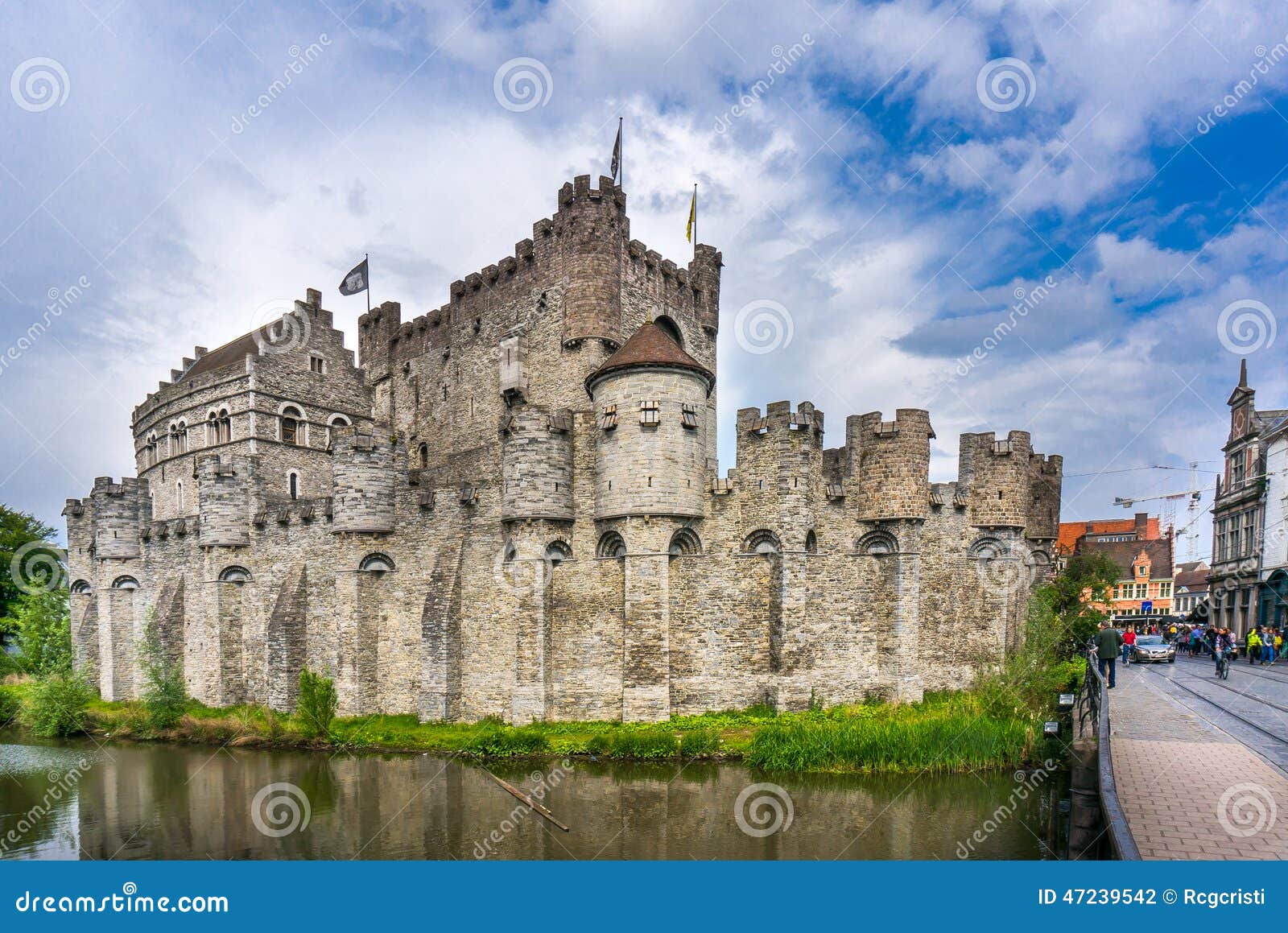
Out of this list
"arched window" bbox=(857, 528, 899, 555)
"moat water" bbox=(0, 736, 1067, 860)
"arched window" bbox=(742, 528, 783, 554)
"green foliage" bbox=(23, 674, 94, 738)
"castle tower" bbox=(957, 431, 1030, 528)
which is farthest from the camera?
"green foliage" bbox=(23, 674, 94, 738)

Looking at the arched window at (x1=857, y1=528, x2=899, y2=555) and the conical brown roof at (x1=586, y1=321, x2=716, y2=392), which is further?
the arched window at (x1=857, y1=528, x2=899, y2=555)

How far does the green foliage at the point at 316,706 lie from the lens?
22.5 metres

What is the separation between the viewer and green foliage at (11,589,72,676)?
33344 mm

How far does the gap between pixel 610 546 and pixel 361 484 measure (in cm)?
901

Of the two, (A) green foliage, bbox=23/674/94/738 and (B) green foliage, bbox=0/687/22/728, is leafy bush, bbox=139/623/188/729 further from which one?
(B) green foliage, bbox=0/687/22/728

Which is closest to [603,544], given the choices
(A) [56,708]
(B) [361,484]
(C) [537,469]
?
(C) [537,469]

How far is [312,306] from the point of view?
35000 mm

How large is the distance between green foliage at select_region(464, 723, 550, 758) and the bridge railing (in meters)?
13.2

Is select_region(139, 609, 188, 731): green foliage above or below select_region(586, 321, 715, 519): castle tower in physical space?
below

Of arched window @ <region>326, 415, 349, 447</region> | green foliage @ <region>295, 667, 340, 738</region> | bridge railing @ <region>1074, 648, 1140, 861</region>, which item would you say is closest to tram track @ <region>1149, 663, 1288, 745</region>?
bridge railing @ <region>1074, 648, 1140, 861</region>

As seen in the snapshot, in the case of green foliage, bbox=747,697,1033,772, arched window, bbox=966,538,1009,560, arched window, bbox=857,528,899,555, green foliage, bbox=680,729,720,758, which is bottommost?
green foliage, bbox=680,729,720,758

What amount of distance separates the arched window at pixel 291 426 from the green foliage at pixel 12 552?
17442 mm

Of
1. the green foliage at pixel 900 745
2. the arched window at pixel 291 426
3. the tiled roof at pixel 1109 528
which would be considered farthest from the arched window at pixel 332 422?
the tiled roof at pixel 1109 528

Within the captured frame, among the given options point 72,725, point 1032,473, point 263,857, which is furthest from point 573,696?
point 72,725
